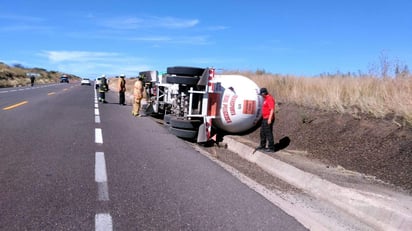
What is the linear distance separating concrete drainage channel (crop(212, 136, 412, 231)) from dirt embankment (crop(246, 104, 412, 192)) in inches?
42.0

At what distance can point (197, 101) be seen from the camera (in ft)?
43.7

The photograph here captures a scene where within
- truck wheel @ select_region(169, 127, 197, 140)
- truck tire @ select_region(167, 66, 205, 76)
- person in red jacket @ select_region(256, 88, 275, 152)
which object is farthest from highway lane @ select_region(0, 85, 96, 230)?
person in red jacket @ select_region(256, 88, 275, 152)

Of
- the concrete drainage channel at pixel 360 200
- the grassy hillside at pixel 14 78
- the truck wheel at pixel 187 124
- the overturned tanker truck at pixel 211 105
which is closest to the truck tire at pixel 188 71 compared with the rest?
the overturned tanker truck at pixel 211 105

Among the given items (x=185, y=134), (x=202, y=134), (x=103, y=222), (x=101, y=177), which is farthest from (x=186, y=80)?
(x=103, y=222)

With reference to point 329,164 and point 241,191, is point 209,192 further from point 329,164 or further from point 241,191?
point 329,164

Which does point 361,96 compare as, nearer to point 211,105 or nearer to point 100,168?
point 211,105

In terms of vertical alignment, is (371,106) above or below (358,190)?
above

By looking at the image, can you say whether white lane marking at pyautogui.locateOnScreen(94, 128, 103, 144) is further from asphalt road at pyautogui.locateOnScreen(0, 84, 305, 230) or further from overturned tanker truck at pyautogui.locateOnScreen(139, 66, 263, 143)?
overturned tanker truck at pyautogui.locateOnScreen(139, 66, 263, 143)

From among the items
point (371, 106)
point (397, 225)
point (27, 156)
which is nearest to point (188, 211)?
point (397, 225)

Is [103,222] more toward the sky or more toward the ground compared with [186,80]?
more toward the ground

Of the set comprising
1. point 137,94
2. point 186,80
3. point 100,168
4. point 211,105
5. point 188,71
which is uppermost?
point 188,71

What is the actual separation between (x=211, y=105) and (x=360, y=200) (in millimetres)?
7148

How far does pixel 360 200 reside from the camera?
20.4ft

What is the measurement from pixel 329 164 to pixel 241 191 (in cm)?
315
